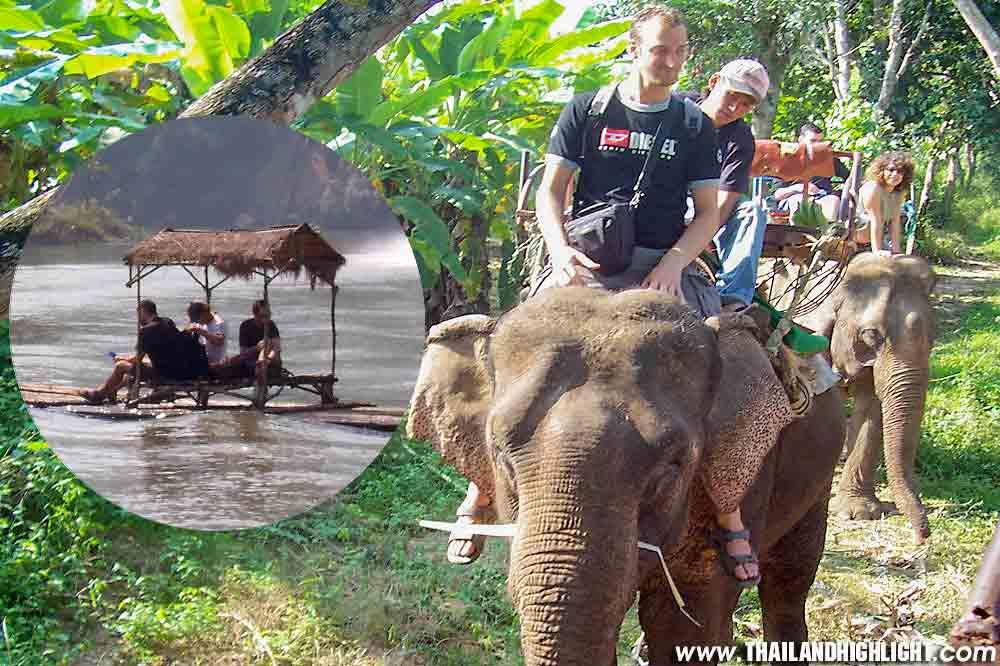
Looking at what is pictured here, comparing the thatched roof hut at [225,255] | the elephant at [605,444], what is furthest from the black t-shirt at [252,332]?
the elephant at [605,444]

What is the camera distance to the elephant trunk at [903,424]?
7.56 metres

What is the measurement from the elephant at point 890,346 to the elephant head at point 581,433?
4542 millimetres

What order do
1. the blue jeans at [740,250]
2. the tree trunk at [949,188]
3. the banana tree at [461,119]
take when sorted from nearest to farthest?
the blue jeans at [740,250]
the banana tree at [461,119]
the tree trunk at [949,188]

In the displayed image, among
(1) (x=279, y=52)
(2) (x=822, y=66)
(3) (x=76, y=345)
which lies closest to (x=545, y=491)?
(1) (x=279, y=52)

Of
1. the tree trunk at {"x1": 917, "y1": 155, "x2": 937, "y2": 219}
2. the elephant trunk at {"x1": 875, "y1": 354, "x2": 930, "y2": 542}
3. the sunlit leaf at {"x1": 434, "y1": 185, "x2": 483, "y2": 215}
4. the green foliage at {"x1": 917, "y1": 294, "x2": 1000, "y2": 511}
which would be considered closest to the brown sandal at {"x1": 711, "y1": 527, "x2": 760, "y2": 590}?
the elephant trunk at {"x1": 875, "y1": 354, "x2": 930, "y2": 542}

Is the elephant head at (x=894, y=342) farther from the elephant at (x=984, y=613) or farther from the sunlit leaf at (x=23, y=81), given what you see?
the elephant at (x=984, y=613)

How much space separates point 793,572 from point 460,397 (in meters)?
2.24

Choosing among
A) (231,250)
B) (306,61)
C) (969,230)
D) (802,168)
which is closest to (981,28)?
(802,168)

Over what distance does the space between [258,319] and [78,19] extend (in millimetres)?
2714

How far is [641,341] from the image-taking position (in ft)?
10.3

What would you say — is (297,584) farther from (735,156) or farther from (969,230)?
(969,230)

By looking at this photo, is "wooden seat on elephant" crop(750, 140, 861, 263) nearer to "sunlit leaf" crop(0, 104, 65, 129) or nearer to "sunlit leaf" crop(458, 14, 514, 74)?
"sunlit leaf" crop(458, 14, 514, 74)

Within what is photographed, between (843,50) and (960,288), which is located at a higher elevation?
(843,50)

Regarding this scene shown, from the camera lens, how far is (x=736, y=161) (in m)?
4.19
